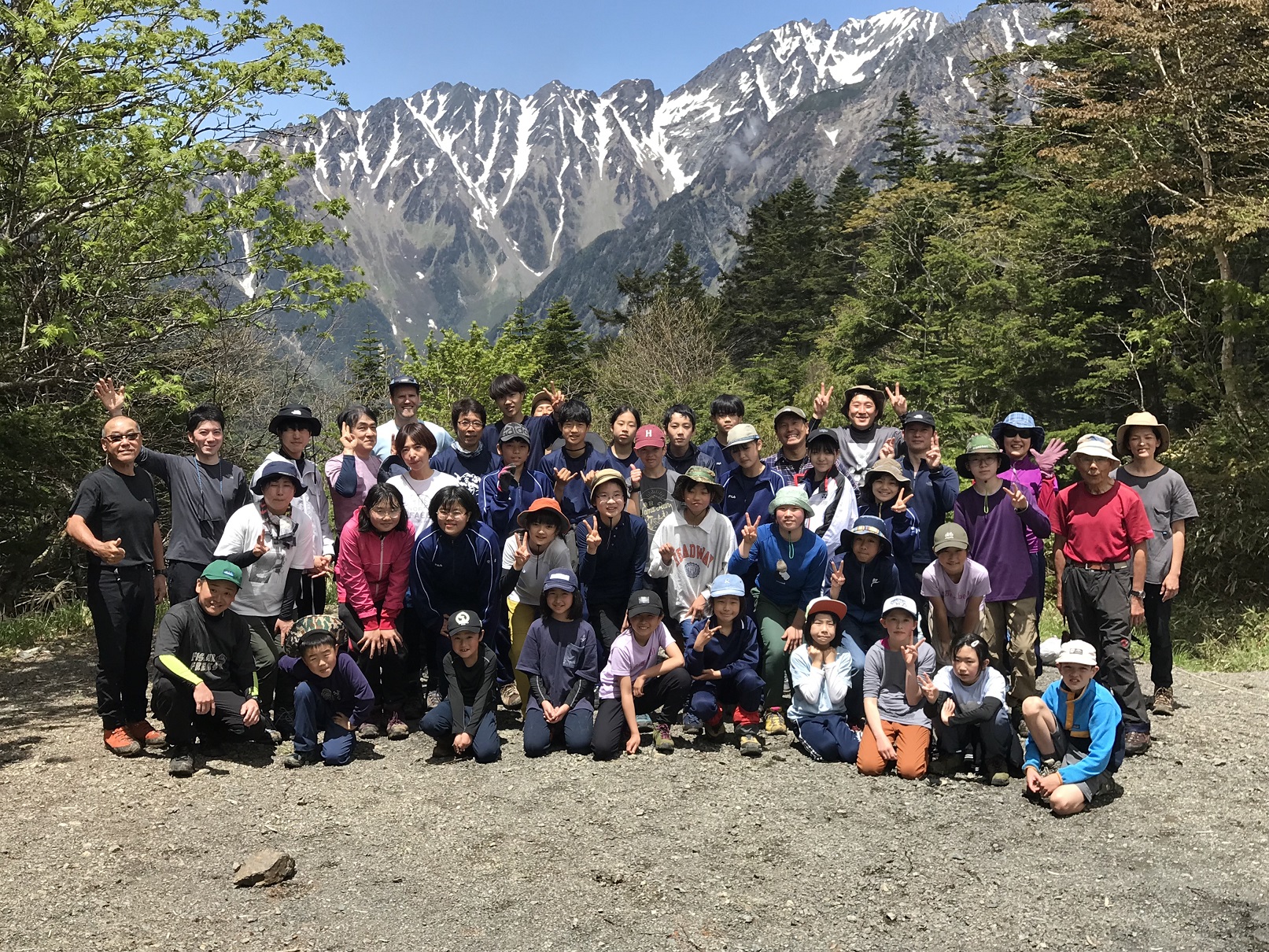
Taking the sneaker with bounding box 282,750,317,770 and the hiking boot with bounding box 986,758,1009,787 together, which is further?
the sneaker with bounding box 282,750,317,770

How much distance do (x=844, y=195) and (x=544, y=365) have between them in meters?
19.2

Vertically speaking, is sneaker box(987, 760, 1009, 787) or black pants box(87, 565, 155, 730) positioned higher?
black pants box(87, 565, 155, 730)

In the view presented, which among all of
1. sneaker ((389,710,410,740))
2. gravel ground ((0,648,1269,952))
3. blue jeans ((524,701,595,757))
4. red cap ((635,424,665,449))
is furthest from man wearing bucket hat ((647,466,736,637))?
sneaker ((389,710,410,740))

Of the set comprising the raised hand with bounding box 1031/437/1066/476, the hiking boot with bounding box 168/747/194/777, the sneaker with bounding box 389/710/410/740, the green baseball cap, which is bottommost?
the sneaker with bounding box 389/710/410/740

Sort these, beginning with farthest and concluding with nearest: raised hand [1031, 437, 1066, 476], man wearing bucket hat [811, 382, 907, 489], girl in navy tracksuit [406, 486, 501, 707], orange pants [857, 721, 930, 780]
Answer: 1. man wearing bucket hat [811, 382, 907, 489]
2. raised hand [1031, 437, 1066, 476]
3. girl in navy tracksuit [406, 486, 501, 707]
4. orange pants [857, 721, 930, 780]

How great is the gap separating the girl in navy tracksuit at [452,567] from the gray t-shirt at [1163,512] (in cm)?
464

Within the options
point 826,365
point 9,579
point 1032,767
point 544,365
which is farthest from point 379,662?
point 544,365

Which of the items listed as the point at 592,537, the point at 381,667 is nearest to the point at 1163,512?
the point at 592,537

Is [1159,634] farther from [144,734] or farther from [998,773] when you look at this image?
[144,734]

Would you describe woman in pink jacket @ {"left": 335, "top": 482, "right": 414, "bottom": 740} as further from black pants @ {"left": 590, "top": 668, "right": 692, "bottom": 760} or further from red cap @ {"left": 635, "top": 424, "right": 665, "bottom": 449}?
red cap @ {"left": 635, "top": 424, "right": 665, "bottom": 449}

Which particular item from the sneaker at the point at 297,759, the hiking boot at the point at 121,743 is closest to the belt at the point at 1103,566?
the sneaker at the point at 297,759

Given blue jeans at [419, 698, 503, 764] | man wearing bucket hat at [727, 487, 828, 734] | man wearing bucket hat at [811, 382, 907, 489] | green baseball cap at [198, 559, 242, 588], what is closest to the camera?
green baseball cap at [198, 559, 242, 588]

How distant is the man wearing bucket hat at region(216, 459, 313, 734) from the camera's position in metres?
6.04

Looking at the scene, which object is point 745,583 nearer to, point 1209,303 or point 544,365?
point 1209,303
